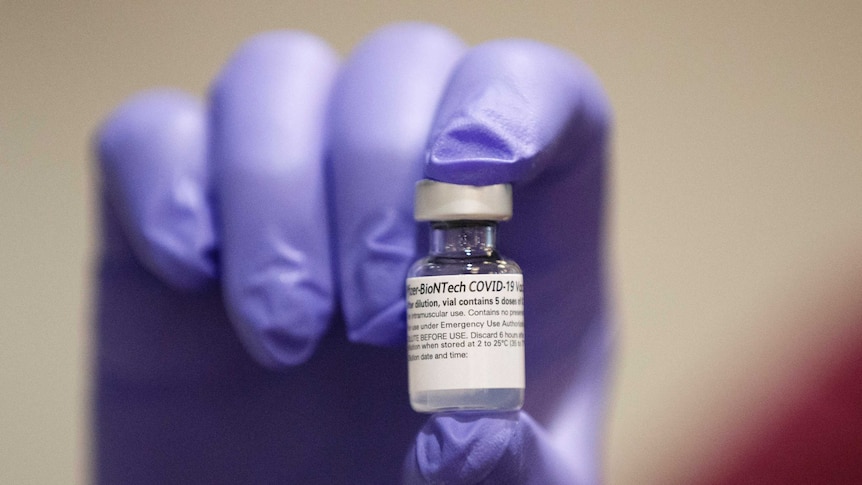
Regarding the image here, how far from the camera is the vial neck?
2.06ft

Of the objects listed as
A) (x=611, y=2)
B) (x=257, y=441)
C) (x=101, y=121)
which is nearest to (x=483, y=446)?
(x=257, y=441)

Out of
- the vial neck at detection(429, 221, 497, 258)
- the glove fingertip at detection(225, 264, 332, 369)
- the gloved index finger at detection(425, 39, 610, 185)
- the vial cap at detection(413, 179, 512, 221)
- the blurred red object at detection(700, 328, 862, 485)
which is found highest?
the gloved index finger at detection(425, 39, 610, 185)

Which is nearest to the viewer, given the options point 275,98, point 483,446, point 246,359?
point 483,446

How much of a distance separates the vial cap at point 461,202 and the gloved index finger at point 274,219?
13 centimetres

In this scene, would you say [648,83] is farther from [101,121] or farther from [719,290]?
[101,121]

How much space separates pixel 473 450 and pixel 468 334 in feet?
0.25

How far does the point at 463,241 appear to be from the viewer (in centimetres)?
63

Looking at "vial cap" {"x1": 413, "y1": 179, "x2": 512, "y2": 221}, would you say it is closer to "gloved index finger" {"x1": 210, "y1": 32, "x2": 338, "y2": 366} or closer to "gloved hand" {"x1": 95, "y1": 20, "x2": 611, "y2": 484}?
"gloved hand" {"x1": 95, "y1": 20, "x2": 611, "y2": 484}

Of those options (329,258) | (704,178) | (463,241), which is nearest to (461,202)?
(463,241)

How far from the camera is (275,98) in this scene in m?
0.71

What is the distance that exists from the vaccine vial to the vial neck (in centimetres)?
1

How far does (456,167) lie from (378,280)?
0.12m

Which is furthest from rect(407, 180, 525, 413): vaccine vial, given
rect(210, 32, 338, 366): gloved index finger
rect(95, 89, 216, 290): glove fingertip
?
rect(95, 89, 216, 290): glove fingertip

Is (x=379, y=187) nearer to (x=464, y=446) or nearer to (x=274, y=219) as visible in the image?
(x=274, y=219)
